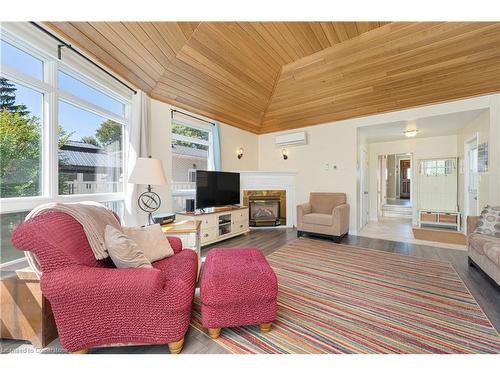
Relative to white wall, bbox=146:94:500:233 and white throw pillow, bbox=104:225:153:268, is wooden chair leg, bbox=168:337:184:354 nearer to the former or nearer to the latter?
white throw pillow, bbox=104:225:153:268

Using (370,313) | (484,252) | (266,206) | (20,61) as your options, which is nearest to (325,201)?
(266,206)

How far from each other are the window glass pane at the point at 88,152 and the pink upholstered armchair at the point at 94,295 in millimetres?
1314

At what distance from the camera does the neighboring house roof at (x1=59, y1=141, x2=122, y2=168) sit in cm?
222

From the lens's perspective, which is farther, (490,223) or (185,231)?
(490,223)

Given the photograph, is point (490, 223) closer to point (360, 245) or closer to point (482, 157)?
point (360, 245)

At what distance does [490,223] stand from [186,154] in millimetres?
4575

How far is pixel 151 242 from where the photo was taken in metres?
1.83

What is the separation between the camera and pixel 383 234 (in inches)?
173

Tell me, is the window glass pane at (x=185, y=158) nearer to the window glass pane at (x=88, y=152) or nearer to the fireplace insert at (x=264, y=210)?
the window glass pane at (x=88, y=152)

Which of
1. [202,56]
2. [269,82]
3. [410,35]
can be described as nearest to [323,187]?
[269,82]

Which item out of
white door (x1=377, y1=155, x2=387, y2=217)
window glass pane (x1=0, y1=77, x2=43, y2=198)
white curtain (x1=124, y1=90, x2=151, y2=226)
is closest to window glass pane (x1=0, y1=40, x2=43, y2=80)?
window glass pane (x1=0, y1=77, x2=43, y2=198)

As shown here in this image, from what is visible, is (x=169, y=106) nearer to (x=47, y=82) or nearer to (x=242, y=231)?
(x=47, y=82)
